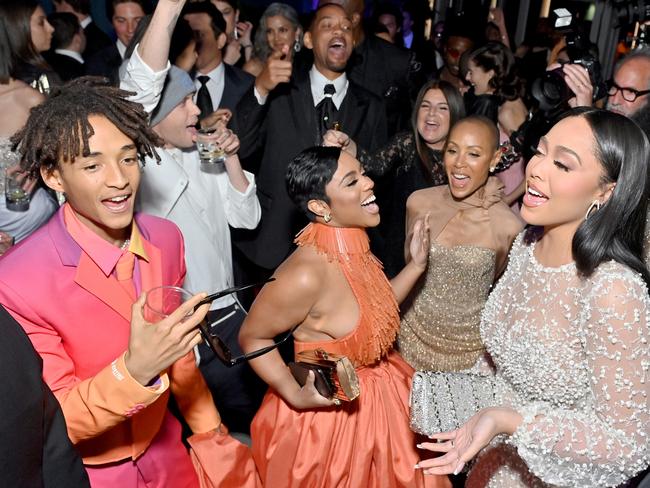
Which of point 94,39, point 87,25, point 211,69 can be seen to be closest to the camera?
point 211,69

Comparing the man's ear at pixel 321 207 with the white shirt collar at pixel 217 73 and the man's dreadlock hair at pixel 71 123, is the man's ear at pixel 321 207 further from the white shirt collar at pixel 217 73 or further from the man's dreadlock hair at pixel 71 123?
the white shirt collar at pixel 217 73

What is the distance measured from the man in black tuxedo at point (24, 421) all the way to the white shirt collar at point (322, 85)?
2.81 metres

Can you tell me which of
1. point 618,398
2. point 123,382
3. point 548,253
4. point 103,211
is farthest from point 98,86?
point 618,398

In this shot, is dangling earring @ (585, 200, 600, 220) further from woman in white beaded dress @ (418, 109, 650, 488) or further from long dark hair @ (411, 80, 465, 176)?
long dark hair @ (411, 80, 465, 176)

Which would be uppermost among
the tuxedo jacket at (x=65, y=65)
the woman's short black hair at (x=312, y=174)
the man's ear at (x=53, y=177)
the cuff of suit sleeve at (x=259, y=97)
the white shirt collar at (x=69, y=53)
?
the white shirt collar at (x=69, y=53)

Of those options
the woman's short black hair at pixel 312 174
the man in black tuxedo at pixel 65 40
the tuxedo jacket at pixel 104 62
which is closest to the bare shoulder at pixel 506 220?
the woman's short black hair at pixel 312 174

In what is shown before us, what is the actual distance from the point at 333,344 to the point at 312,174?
604 mm

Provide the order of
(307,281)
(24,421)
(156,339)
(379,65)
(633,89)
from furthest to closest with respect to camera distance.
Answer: (379,65) < (633,89) < (307,281) < (156,339) < (24,421)

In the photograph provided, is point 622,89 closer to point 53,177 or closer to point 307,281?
point 307,281

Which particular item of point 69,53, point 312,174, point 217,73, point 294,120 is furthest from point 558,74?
point 69,53

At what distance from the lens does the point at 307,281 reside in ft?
6.80

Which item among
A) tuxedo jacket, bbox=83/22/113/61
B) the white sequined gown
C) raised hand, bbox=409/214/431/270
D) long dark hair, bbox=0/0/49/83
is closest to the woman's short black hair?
raised hand, bbox=409/214/431/270

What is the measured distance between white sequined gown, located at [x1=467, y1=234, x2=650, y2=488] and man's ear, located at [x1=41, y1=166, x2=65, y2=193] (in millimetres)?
1329

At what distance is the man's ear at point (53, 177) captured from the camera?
1.69 meters
